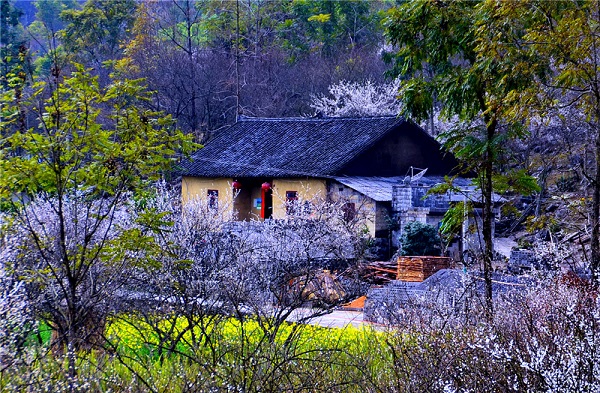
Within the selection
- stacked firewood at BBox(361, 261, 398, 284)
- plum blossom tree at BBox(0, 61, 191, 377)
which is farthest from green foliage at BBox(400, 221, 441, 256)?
plum blossom tree at BBox(0, 61, 191, 377)

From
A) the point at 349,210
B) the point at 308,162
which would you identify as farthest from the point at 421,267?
the point at 308,162

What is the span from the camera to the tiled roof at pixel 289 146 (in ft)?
94.7

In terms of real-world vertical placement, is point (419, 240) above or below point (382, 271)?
above

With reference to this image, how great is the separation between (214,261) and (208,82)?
24305 mm

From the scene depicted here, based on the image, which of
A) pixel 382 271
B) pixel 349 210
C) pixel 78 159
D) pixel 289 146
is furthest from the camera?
pixel 289 146

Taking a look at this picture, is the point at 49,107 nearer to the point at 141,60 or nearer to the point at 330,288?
the point at 330,288

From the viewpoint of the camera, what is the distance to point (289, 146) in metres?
30.6

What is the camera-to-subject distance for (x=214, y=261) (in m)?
12.4

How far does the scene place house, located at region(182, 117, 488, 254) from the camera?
28031mm

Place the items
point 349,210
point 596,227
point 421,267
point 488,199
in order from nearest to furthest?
point 596,227 → point 488,199 → point 421,267 → point 349,210

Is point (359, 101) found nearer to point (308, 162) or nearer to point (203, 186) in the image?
point (308, 162)

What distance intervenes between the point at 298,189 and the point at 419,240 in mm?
6388

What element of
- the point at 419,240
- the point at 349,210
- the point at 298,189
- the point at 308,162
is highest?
the point at 308,162

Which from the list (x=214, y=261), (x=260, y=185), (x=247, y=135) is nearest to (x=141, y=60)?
(x=247, y=135)
